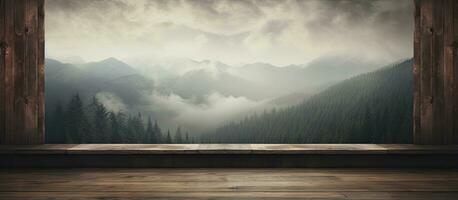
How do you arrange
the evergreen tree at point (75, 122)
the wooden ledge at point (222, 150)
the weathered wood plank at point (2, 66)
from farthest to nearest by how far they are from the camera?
the evergreen tree at point (75, 122), the weathered wood plank at point (2, 66), the wooden ledge at point (222, 150)

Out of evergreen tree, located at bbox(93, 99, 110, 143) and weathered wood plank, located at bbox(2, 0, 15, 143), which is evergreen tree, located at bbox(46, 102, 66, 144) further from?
weathered wood plank, located at bbox(2, 0, 15, 143)

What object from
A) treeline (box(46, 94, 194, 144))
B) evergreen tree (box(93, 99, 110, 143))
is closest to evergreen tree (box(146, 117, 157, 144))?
treeline (box(46, 94, 194, 144))

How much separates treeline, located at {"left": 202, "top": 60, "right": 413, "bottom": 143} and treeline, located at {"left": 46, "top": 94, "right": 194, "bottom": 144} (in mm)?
469

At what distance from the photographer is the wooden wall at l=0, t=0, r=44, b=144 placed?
447cm

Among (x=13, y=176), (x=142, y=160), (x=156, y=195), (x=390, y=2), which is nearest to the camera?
(x=156, y=195)

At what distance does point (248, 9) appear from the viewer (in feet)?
16.5

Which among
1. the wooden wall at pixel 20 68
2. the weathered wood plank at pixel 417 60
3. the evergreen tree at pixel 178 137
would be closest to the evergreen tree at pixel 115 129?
the evergreen tree at pixel 178 137

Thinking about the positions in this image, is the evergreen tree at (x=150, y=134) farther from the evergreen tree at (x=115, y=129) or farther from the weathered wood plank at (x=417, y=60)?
the weathered wood plank at (x=417, y=60)

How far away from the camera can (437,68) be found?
4523 millimetres

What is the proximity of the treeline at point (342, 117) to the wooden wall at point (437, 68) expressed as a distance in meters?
0.41

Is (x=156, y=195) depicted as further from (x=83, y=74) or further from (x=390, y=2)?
(x=390, y=2)

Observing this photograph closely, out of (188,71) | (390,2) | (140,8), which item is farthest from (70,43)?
(390,2)

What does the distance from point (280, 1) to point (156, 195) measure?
255 centimetres

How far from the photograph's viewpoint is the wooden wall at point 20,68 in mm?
4473
